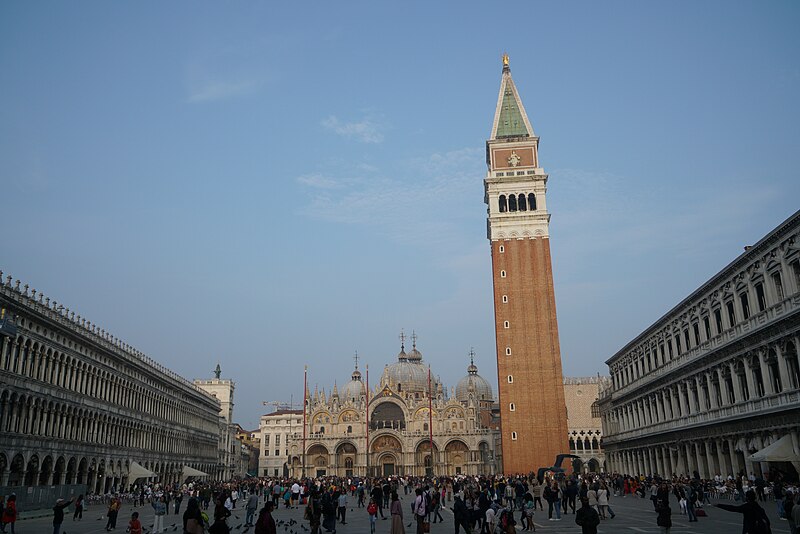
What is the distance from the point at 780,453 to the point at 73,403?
3872 centimetres

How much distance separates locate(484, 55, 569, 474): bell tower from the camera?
6144cm

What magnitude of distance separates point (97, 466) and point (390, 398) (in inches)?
1934

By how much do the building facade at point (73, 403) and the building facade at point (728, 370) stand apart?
119 ft

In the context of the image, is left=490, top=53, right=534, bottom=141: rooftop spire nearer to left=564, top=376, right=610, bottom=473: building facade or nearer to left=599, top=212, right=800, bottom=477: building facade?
left=599, top=212, right=800, bottom=477: building facade

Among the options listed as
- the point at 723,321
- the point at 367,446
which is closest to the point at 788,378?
the point at 723,321

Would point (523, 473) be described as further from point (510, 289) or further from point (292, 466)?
point (292, 466)

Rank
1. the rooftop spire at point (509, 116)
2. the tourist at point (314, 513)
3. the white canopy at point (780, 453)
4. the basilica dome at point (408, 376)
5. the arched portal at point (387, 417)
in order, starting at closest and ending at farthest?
1. the tourist at point (314, 513)
2. the white canopy at point (780, 453)
3. the rooftop spire at point (509, 116)
4. the arched portal at point (387, 417)
5. the basilica dome at point (408, 376)

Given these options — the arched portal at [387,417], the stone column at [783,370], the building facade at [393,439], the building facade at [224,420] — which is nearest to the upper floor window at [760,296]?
the stone column at [783,370]

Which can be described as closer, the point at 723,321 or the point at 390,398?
the point at 723,321

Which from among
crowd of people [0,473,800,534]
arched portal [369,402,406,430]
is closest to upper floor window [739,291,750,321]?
crowd of people [0,473,800,534]

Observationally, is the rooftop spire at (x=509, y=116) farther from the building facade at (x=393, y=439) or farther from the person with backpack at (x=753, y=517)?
the person with backpack at (x=753, y=517)

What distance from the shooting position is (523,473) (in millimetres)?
59812

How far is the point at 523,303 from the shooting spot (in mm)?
65125

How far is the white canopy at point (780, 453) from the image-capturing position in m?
27.0
